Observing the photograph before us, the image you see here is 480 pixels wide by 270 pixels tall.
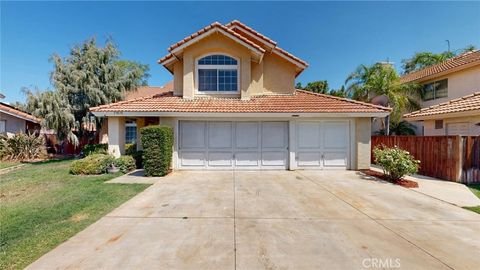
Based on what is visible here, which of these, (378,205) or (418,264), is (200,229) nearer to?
(418,264)

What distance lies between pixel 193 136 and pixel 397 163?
9360 millimetres

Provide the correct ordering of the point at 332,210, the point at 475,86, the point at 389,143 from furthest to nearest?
the point at 475,86 < the point at 389,143 < the point at 332,210

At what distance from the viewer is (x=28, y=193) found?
7.90m

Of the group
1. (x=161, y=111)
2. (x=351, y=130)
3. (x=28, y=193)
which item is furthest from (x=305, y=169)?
(x=28, y=193)

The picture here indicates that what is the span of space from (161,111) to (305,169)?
7.99 meters

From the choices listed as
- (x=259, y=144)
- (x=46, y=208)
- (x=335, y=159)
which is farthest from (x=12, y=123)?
(x=335, y=159)

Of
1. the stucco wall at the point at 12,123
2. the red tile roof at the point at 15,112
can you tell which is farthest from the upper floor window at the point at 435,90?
the stucco wall at the point at 12,123

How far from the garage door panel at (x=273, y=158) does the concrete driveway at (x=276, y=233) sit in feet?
13.4

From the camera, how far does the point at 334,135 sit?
12.1 meters

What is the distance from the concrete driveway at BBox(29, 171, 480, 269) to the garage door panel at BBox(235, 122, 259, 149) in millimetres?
4263

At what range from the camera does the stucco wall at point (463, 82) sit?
15758 millimetres

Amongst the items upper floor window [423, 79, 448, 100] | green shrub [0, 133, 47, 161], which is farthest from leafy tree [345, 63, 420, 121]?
green shrub [0, 133, 47, 161]

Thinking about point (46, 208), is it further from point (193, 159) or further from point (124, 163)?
point (193, 159)

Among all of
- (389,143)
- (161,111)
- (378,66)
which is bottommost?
(389,143)
